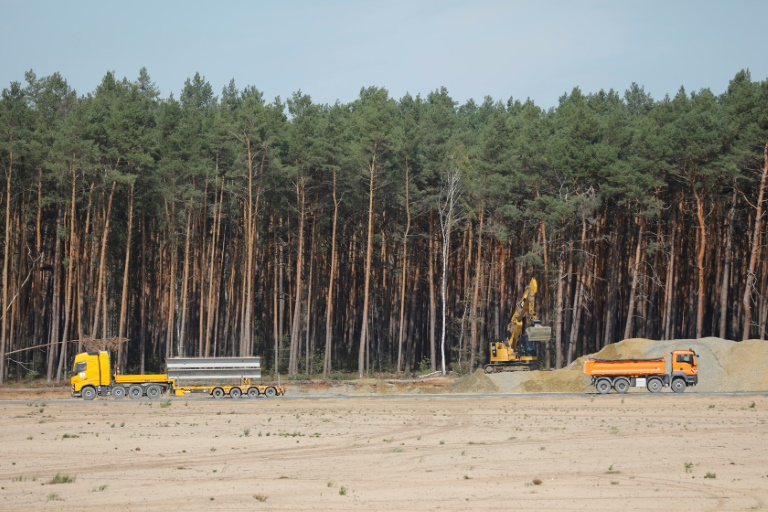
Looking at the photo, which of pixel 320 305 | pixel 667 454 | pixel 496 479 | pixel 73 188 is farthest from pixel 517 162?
pixel 496 479

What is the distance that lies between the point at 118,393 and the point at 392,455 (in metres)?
26.2

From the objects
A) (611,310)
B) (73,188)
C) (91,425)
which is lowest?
(91,425)

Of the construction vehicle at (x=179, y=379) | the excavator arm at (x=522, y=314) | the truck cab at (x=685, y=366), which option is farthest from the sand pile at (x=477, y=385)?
the construction vehicle at (x=179, y=379)

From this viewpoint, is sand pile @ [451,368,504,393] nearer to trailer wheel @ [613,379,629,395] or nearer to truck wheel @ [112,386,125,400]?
trailer wheel @ [613,379,629,395]

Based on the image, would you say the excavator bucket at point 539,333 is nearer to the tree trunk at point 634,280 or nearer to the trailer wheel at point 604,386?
the trailer wheel at point 604,386

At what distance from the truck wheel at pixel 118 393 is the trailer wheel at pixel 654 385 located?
91.3 feet

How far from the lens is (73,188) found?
62.2 metres

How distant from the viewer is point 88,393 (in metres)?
51.2

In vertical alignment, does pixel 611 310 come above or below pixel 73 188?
below

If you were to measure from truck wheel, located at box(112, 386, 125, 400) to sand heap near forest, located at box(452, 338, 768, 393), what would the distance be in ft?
60.0

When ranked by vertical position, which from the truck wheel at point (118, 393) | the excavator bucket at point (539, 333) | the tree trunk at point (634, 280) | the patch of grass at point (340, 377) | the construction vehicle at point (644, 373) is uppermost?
the tree trunk at point (634, 280)

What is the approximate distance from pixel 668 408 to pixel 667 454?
→ 46.1 feet

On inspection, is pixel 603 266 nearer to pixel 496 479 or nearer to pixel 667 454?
pixel 667 454

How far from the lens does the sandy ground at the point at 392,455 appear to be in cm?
2305
